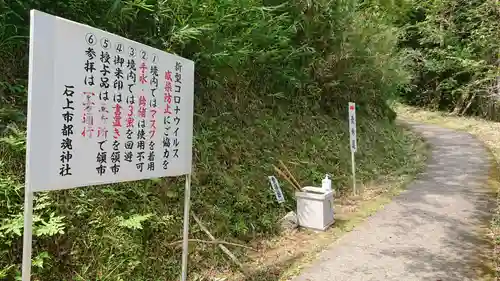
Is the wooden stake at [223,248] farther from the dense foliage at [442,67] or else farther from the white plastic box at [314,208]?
the dense foliage at [442,67]

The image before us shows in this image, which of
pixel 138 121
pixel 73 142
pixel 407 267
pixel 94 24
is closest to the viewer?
pixel 73 142

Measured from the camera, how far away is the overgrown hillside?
3.13 m

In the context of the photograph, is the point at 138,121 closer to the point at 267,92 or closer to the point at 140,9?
the point at 140,9

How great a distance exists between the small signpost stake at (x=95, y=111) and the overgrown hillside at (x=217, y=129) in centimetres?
75

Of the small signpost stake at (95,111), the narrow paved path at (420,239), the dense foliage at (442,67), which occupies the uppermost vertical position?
the dense foliage at (442,67)

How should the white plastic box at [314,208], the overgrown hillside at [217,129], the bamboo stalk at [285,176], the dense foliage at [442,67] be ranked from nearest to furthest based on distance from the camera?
the overgrown hillside at [217,129]
the white plastic box at [314,208]
the bamboo stalk at [285,176]
the dense foliage at [442,67]

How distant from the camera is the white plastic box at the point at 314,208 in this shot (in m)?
5.20

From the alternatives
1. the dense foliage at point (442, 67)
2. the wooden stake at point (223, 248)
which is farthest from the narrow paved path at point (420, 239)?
the dense foliage at point (442, 67)

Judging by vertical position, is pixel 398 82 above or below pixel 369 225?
above

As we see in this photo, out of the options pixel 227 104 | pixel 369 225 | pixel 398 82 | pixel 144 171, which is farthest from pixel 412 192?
pixel 144 171

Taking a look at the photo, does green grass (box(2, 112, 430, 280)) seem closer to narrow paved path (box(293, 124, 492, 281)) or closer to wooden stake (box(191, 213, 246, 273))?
wooden stake (box(191, 213, 246, 273))

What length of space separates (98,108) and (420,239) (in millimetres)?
4228

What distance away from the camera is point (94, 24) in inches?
151

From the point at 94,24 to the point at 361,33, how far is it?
6.68 m
